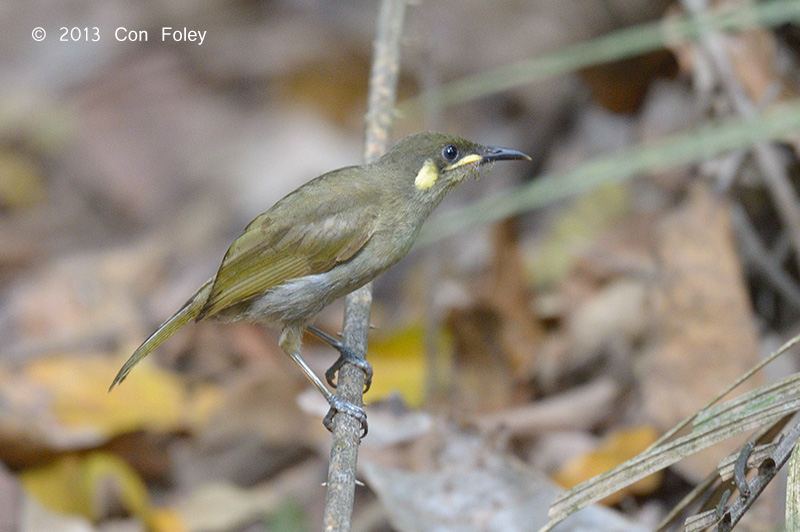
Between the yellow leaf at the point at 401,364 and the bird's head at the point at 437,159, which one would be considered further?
the yellow leaf at the point at 401,364

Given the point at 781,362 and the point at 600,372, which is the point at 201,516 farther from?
the point at 781,362

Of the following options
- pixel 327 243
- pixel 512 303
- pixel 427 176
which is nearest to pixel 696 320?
pixel 512 303

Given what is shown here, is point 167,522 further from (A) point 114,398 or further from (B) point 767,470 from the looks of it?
(B) point 767,470

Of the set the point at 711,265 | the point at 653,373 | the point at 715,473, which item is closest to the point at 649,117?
the point at 711,265

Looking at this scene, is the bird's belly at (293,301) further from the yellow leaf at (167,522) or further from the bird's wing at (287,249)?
the yellow leaf at (167,522)

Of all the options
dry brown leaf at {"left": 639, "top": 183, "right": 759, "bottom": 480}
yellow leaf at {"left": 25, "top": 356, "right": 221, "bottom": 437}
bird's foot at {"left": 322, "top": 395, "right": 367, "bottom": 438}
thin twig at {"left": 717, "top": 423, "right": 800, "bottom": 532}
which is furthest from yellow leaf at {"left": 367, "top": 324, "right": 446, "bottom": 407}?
thin twig at {"left": 717, "top": 423, "right": 800, "bottom": 532}

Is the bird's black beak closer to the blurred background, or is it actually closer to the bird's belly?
the blurred background

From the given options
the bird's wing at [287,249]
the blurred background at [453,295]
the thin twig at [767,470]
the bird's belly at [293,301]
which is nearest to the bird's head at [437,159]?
the bird's wing at [287,249]
